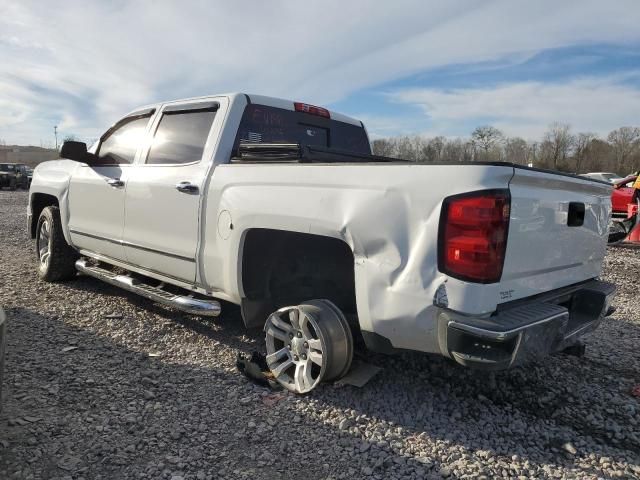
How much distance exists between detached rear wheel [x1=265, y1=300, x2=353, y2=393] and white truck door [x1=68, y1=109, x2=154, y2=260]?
6.81 feet

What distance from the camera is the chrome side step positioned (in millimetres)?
3691

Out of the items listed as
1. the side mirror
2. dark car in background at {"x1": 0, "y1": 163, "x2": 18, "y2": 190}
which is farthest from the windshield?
dark car in background at {"x1": 0, "y1": 163, "x2": 18, "y2": 190}

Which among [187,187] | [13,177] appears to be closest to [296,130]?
[187,187]

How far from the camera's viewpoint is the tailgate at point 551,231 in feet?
8.36

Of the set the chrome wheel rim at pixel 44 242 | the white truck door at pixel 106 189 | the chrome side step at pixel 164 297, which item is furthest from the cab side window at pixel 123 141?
the chrome wheel rim at pixel 44 242

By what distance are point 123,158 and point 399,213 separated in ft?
10.8

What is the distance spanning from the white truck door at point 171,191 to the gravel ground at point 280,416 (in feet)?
2.40

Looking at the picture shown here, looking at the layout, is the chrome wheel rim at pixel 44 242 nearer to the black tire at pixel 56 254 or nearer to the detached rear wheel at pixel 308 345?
the black tire at pixel 56 254

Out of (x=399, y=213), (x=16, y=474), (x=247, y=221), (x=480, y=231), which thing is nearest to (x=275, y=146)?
(x=247, y=221)

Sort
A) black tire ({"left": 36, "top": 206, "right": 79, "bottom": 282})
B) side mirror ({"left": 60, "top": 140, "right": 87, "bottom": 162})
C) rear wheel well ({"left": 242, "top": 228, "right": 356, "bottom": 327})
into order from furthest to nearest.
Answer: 1. black tire ({"left": 36, "top": 206, "right": 79, "bottom": 282})
2. side mirror ({"left": 60, "top": 140, "right": 87, "bottom": 162})
3. rear wheel well ({"left": 242, "top": 228, "right": 356, "bottom": 327})

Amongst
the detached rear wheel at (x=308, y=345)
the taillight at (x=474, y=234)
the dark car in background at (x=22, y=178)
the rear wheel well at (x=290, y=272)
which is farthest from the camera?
the dark car in background at (x=22, y=178)

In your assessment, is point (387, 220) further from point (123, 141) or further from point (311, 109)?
point (123, 141)

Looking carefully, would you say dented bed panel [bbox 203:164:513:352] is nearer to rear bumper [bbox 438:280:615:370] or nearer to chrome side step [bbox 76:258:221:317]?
rear bumper [bbox 438:280:615:370]

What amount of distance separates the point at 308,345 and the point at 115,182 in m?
2.62
